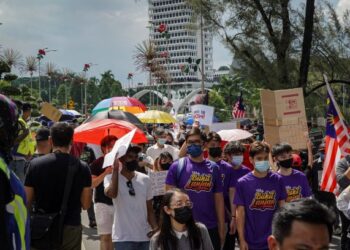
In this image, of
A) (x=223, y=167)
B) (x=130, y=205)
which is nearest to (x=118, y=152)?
(x=130, y=205)

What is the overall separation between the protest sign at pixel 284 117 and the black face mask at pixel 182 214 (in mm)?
4665

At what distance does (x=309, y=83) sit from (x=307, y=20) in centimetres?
325

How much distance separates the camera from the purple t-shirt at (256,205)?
→ 513 centimetres

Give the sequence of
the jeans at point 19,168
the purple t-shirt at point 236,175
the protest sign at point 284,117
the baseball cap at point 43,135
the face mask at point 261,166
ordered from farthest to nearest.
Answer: the protest sign at point 284,117
the jeans at point 19,168
the baseball cap at point 43,135
the purple t-shirt at point 236,175
the face mask at point 261,166

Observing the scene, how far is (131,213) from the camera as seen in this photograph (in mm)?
5059

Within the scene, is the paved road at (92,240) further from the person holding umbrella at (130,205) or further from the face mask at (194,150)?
the face mask at (194,150)

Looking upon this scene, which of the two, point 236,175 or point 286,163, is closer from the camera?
point 286,163

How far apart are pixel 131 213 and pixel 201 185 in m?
0.79

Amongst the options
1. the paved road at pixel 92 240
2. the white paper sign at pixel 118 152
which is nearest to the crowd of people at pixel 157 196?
the white paper sign at pixel 118 152

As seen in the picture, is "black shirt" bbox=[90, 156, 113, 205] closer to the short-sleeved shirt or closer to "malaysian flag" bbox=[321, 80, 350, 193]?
the short-sleeved shirt

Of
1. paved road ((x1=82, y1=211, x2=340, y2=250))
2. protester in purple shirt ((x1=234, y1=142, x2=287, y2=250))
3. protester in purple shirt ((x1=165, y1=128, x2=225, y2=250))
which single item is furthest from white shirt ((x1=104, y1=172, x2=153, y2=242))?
paved road ((x1=82, y1=211, x2=340, y2=250))

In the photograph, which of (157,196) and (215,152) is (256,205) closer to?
(215,152)

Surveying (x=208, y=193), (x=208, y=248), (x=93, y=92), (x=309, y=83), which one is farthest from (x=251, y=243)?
(x=93, y=92)

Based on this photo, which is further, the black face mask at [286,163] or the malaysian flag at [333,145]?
the malaysian flag at [333,145]
